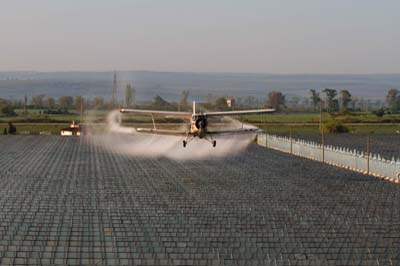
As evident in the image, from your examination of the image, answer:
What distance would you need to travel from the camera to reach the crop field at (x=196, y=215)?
3042cm

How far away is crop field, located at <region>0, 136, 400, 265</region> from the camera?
30.4m

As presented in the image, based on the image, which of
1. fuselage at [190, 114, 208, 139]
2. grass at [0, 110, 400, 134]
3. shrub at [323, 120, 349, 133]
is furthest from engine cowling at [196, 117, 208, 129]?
shrub at [323, 120, 349, 133]

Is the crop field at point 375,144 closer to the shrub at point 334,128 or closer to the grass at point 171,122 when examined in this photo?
the shrub at point 334,128

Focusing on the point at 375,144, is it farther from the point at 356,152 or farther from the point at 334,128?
the point at 334,128

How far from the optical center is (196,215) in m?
40.7

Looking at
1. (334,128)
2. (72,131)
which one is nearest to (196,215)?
(72,131)

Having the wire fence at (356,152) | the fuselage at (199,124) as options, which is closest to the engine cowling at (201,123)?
the fuselage at (199,124)

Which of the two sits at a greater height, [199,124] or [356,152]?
[199,124]

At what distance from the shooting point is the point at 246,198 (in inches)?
1870

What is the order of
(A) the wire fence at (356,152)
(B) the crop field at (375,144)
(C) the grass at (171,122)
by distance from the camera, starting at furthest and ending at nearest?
(C) the grass at (171,122) < (B) the crop field at (375,144) < (A) the wire fence at (356,152)

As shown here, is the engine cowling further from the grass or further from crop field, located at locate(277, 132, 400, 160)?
the grass

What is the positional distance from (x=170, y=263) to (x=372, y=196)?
22080mm

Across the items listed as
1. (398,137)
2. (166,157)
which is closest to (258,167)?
(166,157)

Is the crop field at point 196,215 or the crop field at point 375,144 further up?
the crop field at point 196,215
